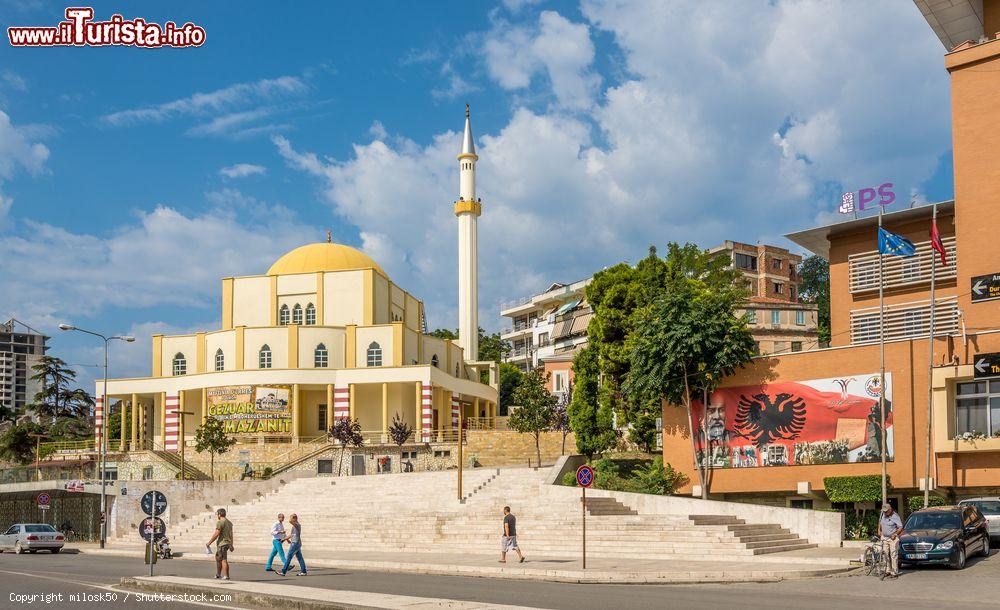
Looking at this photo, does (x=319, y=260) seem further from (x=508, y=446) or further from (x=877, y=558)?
(x=877, y=558)

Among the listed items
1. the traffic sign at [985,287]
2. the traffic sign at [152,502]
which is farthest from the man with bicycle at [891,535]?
the traffic sign at [152,502]

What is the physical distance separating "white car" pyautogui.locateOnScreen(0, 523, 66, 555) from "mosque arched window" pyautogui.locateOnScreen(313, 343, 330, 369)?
25817 mm

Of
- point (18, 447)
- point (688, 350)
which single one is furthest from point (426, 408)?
point (688, 350)

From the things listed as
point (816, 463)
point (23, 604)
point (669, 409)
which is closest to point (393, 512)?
point (669, 409)

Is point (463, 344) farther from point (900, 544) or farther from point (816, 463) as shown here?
point (900, 544)

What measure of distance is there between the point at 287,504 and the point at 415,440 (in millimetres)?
18083

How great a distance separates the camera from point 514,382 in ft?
314

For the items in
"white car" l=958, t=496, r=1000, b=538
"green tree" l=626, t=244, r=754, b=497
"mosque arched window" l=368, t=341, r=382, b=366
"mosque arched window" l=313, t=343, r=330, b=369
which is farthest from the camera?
"mosque arched window" l=368, t=341, r=382, b=366

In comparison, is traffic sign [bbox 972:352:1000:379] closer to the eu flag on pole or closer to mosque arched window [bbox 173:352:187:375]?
the eu flag on pole

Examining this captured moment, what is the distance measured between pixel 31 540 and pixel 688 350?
1070 inches

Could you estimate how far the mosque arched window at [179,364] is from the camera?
68.6 m

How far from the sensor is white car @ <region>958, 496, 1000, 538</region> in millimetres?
27250

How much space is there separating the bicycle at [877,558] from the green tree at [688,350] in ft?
41.4

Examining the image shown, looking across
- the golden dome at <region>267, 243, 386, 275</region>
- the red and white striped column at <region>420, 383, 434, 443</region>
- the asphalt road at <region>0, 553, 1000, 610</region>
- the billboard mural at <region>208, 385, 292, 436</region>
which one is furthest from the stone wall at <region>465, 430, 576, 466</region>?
the asphalt road at <region>0, 553, 1000, 610</region>
